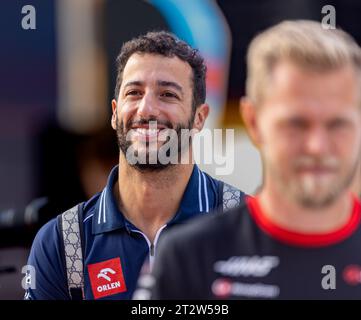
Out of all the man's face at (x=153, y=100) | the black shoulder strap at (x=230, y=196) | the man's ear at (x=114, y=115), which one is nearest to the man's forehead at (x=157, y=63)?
the man's face at (x=153, y=100)

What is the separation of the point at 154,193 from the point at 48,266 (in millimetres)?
440

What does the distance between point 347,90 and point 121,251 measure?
36.7 inches

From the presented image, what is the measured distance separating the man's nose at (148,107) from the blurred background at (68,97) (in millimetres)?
154

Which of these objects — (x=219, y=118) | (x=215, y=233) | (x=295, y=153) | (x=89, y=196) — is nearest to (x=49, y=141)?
(x=89, y=196)

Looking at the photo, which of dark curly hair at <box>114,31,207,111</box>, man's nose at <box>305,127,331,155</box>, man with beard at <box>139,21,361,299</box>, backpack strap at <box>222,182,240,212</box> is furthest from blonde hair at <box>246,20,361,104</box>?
backpack strap at <box>222,182,240,212</box>

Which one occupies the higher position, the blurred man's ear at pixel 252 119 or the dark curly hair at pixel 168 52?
the dark curly hair at pixel 168 52

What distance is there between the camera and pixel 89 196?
2.31 metres

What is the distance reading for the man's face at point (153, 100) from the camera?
7.13 ft

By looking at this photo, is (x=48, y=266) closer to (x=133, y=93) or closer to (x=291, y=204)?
(x=133, y=93)

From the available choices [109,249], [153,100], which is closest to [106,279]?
[109,249]

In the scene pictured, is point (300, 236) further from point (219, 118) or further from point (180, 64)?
point (180, 64)

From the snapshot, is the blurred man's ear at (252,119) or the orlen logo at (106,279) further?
the orlen logo at (106,279)

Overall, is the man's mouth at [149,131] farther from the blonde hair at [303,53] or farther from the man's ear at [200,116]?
the blonde hair at [303,53]

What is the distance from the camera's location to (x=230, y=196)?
2250mm
